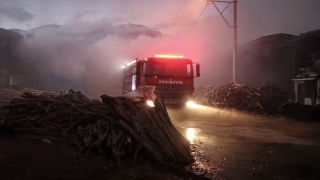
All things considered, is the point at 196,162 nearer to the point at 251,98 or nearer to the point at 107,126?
the point at 107,126

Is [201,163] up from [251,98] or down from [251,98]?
down

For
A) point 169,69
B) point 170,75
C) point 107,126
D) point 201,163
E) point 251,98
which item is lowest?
point 201,163

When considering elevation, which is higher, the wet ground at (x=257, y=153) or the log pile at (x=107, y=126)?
the log pile at (x=107, y=126)

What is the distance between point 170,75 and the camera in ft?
48.1

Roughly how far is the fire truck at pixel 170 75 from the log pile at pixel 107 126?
648 cm

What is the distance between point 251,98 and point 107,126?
1175 cm

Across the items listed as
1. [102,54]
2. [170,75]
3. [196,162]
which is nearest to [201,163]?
[196,162]

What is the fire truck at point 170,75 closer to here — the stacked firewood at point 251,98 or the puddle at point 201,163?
the stacked firewood at point 251,98

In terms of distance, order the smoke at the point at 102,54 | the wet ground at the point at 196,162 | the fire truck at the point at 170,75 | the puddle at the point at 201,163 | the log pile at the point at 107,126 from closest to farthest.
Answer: the wet ground at the point at 196,162 → the puddle at the point at 201,163 → the log pile at the point at 107,126 → the fire truck at the point at 170,75 → the smoke at the point at 102,54

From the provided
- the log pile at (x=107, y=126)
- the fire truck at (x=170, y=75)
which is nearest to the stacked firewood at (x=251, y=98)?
the fire truck at (x=170, y=75)

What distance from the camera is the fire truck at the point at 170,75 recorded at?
14523 mm

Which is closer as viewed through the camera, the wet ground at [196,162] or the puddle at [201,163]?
the wet ground at [196,162]

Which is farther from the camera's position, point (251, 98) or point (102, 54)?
point (102, 54)

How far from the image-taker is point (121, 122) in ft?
18.9
